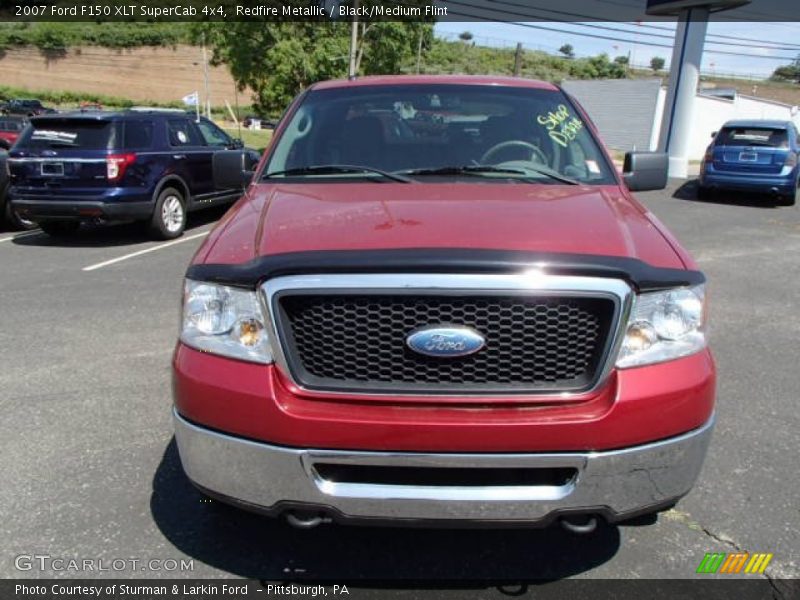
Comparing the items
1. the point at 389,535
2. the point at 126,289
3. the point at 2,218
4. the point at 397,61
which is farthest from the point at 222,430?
the point at 397,61

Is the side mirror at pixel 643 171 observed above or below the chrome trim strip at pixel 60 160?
above

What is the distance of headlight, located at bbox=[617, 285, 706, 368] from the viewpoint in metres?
2.11

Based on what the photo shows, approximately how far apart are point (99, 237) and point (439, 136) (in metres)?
7.49

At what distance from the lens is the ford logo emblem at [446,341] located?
2.05 m

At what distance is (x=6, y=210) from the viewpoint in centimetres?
986

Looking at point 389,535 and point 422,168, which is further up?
point 422,168

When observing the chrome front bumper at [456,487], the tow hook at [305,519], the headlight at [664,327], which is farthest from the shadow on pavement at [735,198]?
the tow hook at [305,519]

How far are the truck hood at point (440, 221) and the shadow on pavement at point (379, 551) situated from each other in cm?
112

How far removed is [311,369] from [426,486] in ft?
1.73

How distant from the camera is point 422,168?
10.8 ft

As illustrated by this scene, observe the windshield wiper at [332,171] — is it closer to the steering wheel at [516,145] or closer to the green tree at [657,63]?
the steering wheel at [516,145]

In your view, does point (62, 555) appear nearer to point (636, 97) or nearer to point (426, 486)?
point (426, 486)

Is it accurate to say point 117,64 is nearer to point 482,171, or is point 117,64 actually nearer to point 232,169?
point 232,169

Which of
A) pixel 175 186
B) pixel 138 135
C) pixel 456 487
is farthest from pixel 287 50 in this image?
pixel 456 487
